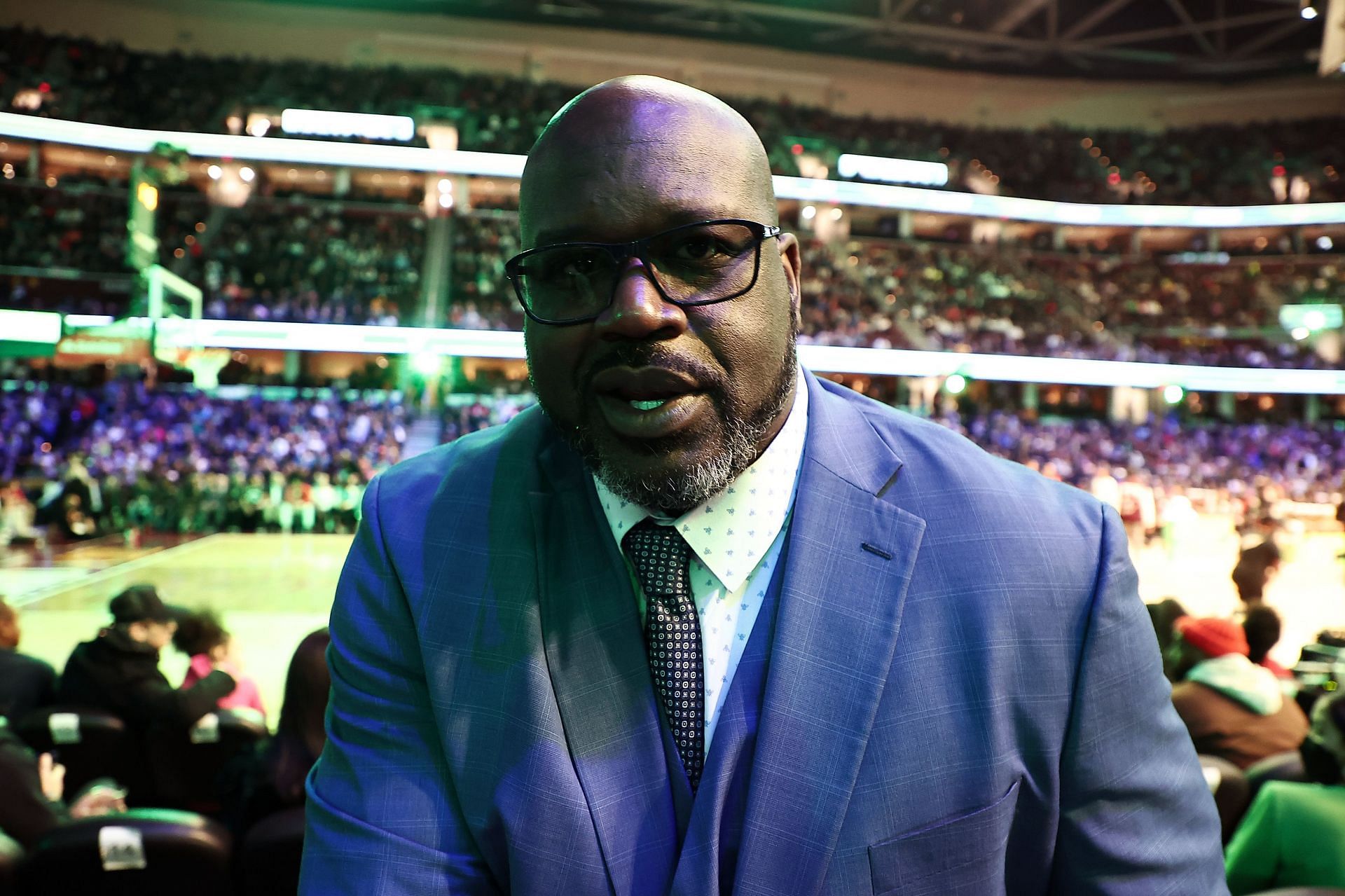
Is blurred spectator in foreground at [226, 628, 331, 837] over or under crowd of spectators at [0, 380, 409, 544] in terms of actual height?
over

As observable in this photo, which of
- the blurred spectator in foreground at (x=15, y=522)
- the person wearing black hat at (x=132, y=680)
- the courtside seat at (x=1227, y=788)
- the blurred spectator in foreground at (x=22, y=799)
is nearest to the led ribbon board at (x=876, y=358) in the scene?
the blurred spectator in foreground at (x=15, y=522)

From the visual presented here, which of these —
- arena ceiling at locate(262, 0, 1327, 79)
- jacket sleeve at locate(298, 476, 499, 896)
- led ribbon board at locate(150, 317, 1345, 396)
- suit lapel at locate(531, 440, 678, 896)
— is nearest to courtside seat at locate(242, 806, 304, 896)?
jacket sleeve at locate(298, 476, 499, 896)

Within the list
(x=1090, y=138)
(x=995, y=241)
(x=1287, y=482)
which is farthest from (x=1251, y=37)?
(x=1287, y=482)

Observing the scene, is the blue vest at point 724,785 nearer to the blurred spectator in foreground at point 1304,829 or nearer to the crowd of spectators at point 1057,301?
the blurred spectator in foreground at point 1304,829

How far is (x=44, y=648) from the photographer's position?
733 cm

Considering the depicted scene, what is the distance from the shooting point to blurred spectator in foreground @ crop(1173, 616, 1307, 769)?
307 centimetres

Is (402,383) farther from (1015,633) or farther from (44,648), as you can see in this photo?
(1015,633)

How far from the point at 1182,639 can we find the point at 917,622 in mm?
3102

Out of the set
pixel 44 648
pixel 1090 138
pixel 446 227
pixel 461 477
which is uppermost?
pixel 1090 138

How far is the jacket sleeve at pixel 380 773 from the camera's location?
3.03 feet

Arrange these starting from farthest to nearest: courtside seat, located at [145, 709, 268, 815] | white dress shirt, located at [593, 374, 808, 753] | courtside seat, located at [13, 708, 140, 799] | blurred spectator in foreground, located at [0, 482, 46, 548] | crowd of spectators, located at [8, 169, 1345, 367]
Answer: crowd of spectators, located at [8, 169, 1345, 367], blurred spectator in foreground, located at [0, 482, 46, 548], courtside seat, located at [145, 709, 268, 815], courtside seat, located at [13, 708, 140, 799], white dress shirt, located at [593, 374, 808, 753]

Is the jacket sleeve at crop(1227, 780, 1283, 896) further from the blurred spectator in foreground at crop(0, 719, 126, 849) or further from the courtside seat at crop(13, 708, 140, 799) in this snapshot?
the courtside seat at crop(13, 708, 140, 799)

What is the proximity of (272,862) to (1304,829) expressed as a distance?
249 cm

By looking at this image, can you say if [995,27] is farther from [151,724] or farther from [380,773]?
[380,773]
